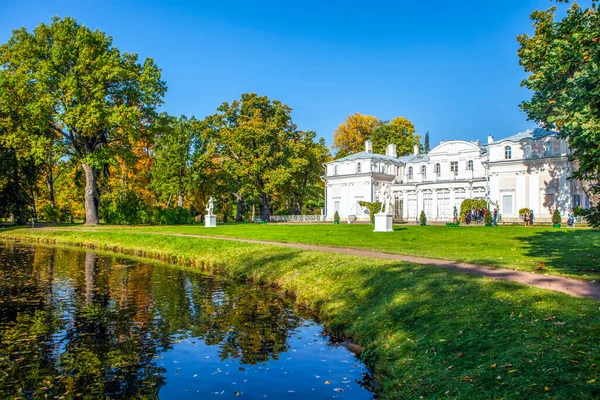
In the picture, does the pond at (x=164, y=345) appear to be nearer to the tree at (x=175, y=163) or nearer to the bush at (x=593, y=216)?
the bush at (x=593, y=216)

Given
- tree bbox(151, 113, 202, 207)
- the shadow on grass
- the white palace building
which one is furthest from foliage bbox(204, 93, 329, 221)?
the shadow on grass

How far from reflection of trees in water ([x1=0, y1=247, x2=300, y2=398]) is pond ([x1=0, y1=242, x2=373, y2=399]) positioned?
2cm

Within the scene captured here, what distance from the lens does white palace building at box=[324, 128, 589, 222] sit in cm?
4191

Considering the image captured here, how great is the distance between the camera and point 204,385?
253 inches

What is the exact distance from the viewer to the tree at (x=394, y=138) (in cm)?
6606

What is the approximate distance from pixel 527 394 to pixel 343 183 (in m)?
51.5

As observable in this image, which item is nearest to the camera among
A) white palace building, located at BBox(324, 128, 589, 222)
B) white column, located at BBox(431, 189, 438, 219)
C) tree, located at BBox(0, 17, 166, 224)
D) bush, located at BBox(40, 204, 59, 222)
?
tree, located at BBox(0, 17, 166, 224)

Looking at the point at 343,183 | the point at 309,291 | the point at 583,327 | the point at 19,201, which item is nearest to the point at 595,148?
the point at 583,327

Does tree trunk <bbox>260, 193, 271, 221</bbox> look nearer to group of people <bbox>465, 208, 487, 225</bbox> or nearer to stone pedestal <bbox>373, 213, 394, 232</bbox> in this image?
group of people <bbox>465, 208, 487, 225</bbox>

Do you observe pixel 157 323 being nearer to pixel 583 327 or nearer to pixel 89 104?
pixel 583 327

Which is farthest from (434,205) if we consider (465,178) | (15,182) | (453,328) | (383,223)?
(453,328)

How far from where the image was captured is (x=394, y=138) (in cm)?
6612

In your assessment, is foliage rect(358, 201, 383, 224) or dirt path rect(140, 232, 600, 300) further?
foliage rect(358, 201, 383, 224)

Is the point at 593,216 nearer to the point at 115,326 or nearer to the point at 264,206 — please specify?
the point at 115,326
